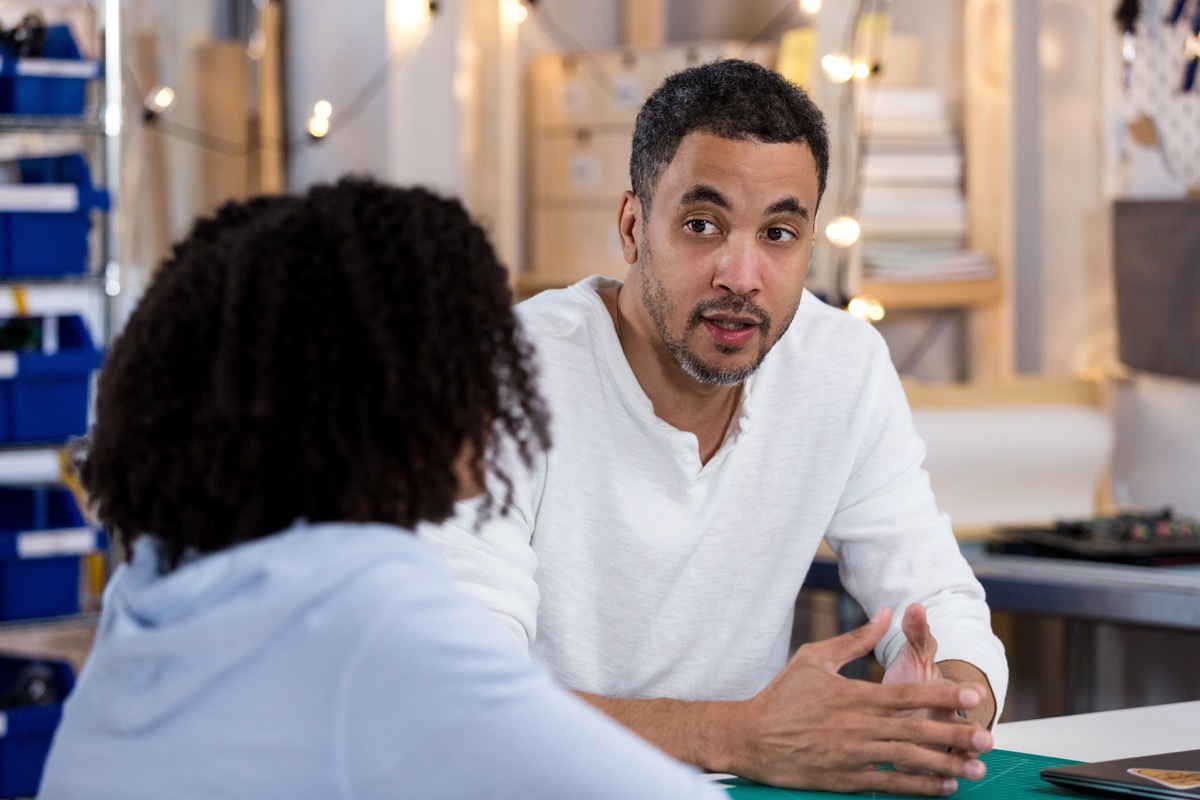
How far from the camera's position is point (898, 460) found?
1.65 metres

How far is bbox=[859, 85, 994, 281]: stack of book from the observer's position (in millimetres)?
2990

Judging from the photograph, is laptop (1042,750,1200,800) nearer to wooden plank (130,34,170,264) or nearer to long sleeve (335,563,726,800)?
long sleeve (335,563,726,800)

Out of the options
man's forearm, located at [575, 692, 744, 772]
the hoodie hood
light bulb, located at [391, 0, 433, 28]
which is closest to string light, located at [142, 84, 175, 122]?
light bulb, located at [391, 0, 433, 28]

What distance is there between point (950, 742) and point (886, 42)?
2197 millimetres

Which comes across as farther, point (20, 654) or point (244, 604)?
point (20, 654)

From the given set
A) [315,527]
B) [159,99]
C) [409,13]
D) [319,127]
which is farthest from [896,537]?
[159,99]

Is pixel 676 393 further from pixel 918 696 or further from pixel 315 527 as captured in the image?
pixel 315 527

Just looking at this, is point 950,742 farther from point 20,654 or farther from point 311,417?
point 20,654

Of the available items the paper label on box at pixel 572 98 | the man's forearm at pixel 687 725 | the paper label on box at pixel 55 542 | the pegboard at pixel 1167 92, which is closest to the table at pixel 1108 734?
the man's forearm at pixel 687 725

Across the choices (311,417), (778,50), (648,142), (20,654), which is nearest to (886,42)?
(778,50)

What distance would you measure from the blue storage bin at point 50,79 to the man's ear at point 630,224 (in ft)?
4.88

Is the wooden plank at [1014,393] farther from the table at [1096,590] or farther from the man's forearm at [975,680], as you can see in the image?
the man's forearm at [975,680]

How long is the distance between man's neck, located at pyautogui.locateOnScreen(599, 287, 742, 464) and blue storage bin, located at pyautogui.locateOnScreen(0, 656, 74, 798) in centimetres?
158

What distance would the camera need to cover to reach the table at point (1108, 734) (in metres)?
1.30
